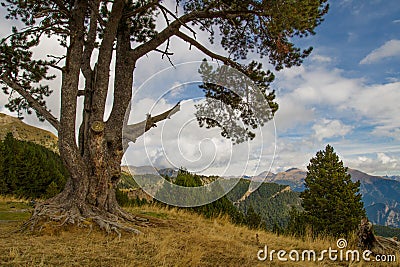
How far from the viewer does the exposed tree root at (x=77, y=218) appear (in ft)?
22.3

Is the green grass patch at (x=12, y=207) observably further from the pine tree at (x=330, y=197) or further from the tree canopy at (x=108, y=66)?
the pine tree at (x=330, y=197)

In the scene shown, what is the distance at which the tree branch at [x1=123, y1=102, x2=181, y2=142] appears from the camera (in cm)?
905

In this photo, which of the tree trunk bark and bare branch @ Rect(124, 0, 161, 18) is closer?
the tree trunk bark

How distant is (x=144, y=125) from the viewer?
9.38m

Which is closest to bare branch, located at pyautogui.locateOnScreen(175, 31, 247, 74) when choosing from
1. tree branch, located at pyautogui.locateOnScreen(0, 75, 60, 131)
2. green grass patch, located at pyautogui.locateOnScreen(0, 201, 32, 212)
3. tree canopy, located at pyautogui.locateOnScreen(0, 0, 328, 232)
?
tree canopy, located at pyautogui.locateOnScreen(0, 0, 328, 232)

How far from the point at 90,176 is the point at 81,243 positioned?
2720mm

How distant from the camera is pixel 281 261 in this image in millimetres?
5227

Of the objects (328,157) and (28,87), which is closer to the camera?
(28,87)

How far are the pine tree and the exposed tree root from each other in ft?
83.5

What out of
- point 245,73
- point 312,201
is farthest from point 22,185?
point 245,73

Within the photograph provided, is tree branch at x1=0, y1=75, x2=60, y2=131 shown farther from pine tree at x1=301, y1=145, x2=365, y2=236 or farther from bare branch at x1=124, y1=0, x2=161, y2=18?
pine tree at x1=301, y1=145, x2=365, y2=236

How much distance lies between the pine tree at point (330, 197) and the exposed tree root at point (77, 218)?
83.5 feet

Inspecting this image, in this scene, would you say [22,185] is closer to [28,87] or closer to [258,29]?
[28,87]

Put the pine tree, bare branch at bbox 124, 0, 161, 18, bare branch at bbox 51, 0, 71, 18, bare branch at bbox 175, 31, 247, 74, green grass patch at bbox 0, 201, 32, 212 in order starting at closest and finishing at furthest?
bare branch at bbox 51, 0, 71, 18
bare branch at bbox 124, 0, 161, 18
bare branch at bbox 175, 31, 247, 74
green grass patch at bbox 0, 201, 32, 212
the pine tree
